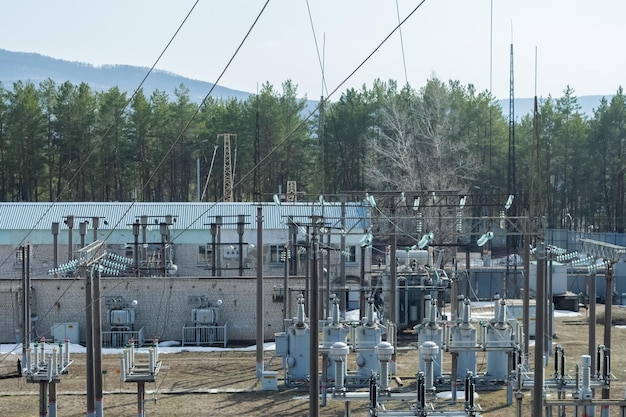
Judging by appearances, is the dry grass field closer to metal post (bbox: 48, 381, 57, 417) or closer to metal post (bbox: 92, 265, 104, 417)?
metal post (bbox: 92, 265, 104, 417)

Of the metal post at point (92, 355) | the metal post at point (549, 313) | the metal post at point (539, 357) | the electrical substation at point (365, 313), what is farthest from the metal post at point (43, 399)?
the metal post at point (549, 313)

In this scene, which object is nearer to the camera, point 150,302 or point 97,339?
point 97,339

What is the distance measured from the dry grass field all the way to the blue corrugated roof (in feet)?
31.3

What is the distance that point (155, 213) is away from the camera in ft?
123

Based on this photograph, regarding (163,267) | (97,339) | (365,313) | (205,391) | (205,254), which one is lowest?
(205,391)

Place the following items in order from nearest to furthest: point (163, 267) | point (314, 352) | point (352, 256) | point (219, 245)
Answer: point (314, 352) → point (163, 267) → point (219, 245) → point (352, 256)

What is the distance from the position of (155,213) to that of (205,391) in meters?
16.1

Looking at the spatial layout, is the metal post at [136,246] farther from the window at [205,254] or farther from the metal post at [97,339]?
the metal post at [97,339]

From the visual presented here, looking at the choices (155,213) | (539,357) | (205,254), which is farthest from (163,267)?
(539,357)

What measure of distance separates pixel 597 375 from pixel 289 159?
3880 centimetres

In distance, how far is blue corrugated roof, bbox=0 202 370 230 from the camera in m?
35.8

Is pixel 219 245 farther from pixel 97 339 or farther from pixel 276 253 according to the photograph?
pixel 97 339

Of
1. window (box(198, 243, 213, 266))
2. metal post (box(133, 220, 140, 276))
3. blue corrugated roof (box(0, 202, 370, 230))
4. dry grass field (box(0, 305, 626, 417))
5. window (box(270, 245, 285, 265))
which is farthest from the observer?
blue corrugated roof (box(0, 202, 370, 230))

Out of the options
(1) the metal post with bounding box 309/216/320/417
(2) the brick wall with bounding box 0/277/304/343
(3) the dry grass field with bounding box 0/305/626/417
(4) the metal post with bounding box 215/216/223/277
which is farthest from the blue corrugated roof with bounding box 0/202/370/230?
(1) the metal post with bounding box 309/216/320/417
